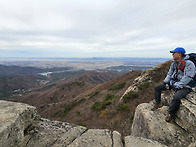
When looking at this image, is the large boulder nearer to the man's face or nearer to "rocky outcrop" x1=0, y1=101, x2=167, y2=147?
"rocky outcrop" x1=0, y1=101, x2=167, y2=147

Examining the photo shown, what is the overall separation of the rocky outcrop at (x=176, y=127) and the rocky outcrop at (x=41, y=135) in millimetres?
957

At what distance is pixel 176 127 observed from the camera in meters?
5.31

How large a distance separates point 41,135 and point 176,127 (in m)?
5.67

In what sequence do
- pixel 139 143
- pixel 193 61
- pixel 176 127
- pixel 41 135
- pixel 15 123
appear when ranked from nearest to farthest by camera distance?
pixel 15 123 < pixel 139 143 < pixel 41 135 < pixel 176 127 < pixel 193 61

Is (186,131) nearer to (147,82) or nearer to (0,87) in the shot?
(147,82)

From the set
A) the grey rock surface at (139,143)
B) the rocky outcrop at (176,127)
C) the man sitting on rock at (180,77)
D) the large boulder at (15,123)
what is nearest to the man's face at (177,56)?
the man sitting on rock at (180,77)

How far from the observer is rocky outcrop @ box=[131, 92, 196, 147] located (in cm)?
476

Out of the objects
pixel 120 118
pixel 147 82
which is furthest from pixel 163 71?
pixel 120 118

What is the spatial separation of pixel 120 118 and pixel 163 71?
9098 millimetres

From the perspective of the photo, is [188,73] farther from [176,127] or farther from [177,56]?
[176,127]

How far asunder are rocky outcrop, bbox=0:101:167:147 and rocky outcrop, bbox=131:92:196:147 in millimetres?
957

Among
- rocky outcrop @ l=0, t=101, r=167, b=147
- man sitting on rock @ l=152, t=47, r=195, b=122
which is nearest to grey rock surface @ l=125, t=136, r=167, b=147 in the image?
rocky outcrop @ l=0, t=101, r=167, b=147

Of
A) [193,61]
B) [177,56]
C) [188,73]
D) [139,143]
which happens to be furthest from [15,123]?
[193,61]

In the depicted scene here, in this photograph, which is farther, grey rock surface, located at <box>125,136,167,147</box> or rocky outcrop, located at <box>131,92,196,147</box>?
rocky outcrop, located at <box>131,92,196,147</box>
